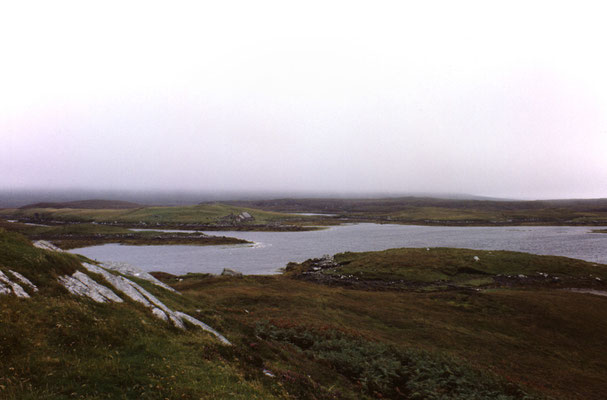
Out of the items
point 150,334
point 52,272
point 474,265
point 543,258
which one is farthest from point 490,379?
point 543,258

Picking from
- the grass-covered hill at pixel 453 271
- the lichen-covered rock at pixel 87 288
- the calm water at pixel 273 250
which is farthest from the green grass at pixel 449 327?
the calm water at pixel 273 250

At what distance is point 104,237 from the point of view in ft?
400

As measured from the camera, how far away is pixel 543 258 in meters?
66.2

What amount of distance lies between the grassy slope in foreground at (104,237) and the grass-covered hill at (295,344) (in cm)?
7467

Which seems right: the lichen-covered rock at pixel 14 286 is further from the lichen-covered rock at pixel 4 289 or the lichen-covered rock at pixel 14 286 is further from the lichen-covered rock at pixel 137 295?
the lichen-covered rock at pixel 137 295

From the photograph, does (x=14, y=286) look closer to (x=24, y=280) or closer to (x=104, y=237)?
(x=24, y=280)

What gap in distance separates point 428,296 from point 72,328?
4644 centimetres

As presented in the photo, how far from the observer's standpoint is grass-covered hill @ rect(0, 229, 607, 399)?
38.2 ft

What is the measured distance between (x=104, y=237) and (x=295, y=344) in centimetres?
12692

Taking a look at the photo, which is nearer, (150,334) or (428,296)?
(150,334)

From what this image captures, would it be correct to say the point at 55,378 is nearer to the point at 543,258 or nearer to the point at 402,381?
the point at 402,381

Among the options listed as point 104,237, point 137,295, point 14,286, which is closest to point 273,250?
point 104,237

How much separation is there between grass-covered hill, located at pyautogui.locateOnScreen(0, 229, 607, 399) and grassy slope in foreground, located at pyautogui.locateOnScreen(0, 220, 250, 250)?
245 ft

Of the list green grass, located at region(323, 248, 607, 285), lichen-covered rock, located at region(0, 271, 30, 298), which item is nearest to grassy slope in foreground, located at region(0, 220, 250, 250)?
green grass, located at region(323, 248, 607, 285)
